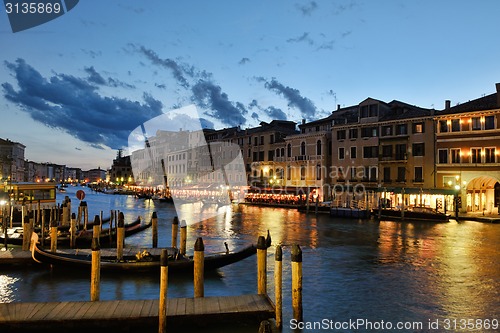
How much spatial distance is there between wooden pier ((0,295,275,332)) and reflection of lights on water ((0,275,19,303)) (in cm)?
350

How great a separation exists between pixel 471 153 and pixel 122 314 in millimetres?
38368

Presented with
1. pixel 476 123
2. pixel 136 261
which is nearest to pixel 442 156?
pixel 476 123

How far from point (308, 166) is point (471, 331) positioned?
45872 mm

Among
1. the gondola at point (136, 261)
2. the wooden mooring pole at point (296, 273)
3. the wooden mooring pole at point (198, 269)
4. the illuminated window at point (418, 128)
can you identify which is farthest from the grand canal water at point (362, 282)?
the illuminated window at point (418, 128)

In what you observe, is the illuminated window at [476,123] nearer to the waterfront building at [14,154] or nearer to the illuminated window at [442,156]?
the illuminated window at [442,156]

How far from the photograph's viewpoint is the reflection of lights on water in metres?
13.4

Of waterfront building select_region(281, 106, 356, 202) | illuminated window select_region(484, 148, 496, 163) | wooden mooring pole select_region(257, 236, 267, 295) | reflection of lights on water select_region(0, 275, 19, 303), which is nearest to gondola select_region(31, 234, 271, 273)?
reflection of lights on water select_region(0, 275, 19, 303)

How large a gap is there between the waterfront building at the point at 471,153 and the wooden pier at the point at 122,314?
33.4m

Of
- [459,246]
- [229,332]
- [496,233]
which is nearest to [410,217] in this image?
[496,233]

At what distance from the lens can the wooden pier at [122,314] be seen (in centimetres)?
962

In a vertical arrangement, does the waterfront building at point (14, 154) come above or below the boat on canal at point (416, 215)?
above

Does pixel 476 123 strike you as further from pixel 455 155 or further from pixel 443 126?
pixel 455 155

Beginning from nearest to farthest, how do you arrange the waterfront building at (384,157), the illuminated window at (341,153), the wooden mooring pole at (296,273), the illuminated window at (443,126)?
the wooden mooring pole at (296,273), the illuminated window at (443,126), the waterfront building at (384,157), the illuminated window at (341,153)

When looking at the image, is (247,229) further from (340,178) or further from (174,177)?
(174,177)
